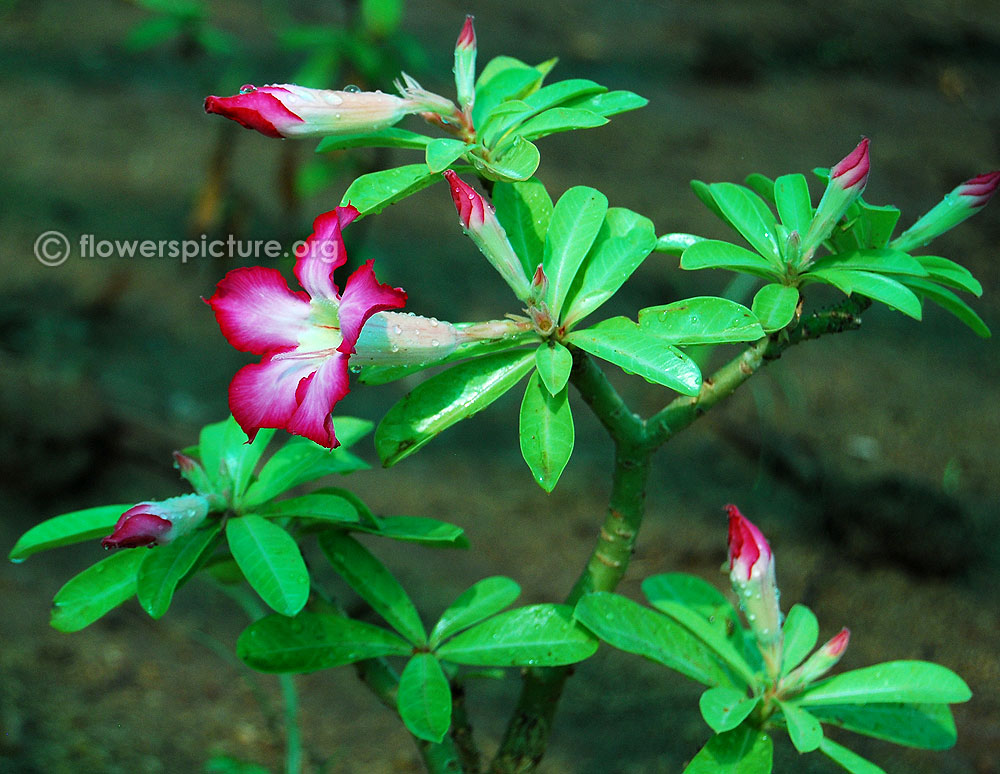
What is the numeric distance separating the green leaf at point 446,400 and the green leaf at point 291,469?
0.51 feet

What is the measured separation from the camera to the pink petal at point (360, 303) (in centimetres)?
73

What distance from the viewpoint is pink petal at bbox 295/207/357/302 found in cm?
77

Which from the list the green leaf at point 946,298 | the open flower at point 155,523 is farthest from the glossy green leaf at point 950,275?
the open flower at point 155,523

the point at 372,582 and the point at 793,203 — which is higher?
the point at 793,203

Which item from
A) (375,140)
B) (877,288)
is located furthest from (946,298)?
(375,140)

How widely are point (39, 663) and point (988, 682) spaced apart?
1.77 metres

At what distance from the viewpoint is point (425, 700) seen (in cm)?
95

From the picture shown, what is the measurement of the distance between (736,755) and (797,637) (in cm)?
19

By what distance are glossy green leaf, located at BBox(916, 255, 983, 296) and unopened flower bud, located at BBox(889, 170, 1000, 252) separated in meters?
0.02

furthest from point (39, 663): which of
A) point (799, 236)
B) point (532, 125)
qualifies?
point (799, 236)

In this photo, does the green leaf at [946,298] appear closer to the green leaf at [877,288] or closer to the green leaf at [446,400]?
the green leaf at [877,288]

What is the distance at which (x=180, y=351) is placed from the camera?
2.86 meters

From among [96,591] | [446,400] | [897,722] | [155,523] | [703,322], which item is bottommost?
[897,722]

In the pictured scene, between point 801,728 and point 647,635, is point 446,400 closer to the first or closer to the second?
point 647,635
